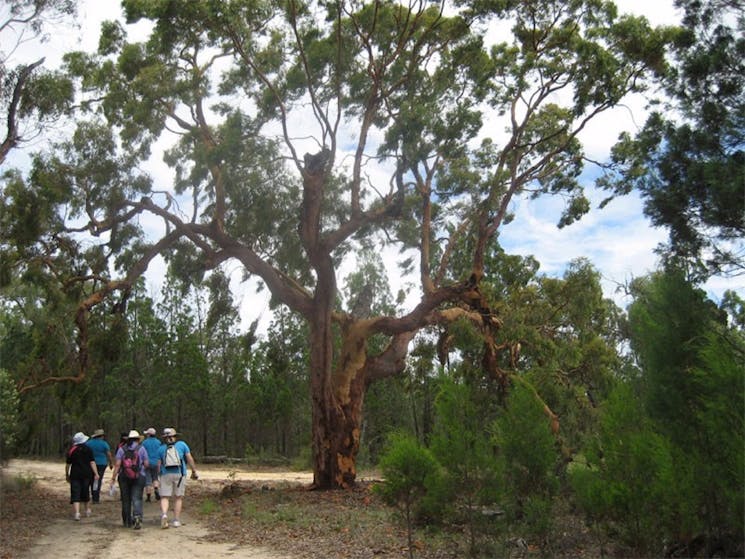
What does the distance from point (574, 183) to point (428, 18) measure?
5.87 meters

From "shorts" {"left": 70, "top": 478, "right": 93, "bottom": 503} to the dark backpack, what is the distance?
4.79ft

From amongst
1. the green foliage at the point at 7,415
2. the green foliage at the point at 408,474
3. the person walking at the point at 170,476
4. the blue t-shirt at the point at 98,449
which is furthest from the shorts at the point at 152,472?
the green foliage at the point at 7,415

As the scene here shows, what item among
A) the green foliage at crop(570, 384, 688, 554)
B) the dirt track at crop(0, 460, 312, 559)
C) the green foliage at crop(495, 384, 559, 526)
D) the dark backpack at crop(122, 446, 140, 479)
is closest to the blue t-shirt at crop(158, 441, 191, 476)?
the dark backpack at crop(122, 446, 140, 479)

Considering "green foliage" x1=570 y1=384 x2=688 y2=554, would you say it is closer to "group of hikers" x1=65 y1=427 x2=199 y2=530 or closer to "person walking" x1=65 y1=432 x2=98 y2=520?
"group of hikers" x1=65 y1=427 x2=199 y2=530

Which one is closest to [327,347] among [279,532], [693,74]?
[279,532]

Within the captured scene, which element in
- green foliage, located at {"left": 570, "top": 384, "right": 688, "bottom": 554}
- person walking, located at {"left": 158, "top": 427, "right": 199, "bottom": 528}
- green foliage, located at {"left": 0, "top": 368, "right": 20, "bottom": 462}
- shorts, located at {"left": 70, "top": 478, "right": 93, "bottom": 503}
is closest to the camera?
green foliage, located at {"left": 570, "top": 384, "right": 688, "bottom": 554}

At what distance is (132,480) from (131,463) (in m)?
0.28

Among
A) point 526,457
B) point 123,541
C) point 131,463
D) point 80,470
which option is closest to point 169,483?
point 131,463

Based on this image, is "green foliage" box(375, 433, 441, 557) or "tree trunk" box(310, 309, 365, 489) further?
"tree trunk" box(310, 309, 365, 489)

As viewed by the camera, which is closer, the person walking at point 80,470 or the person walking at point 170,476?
the person walking at point 170,476

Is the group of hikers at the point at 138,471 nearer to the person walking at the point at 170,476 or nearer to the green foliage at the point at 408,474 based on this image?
the person walking at the point at 170,476

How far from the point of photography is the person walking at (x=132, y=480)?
11719 millimetres

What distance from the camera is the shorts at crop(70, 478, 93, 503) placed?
41.8 ft

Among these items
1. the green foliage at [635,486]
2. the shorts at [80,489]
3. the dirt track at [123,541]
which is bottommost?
the dirt track at [123,541]
